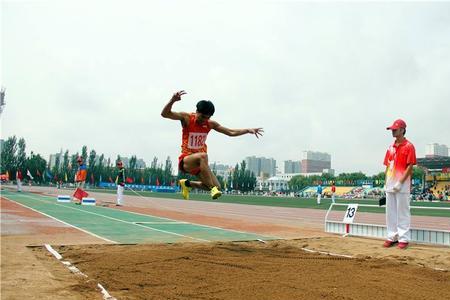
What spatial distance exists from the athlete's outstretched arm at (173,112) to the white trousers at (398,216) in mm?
5132

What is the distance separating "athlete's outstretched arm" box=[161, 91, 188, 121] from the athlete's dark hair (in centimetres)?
29

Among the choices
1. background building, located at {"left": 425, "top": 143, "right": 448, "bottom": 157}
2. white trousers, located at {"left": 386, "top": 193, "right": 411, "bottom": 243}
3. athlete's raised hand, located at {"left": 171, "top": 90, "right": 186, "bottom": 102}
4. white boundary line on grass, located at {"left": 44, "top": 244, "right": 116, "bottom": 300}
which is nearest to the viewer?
white boundary line on grass, located at {"left": 44, "top": 244, "right": 116, "bottom": 300}

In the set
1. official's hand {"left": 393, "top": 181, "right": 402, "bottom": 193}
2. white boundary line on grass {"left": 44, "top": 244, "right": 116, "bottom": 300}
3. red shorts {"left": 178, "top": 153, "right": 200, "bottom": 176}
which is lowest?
white boundary line on grass {"left": 44, "top": 244, "right": 116, "bottom": 300}

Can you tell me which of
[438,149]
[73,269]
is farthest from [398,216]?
[438,149]

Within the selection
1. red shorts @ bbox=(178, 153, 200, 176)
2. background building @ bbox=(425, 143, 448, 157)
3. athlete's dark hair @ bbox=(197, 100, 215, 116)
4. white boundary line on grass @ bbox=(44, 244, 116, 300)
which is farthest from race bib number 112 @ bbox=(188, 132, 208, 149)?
background building @ bbox=(425, 143, 448, 157)

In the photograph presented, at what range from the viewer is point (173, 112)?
7914mm

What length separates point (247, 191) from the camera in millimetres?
119312

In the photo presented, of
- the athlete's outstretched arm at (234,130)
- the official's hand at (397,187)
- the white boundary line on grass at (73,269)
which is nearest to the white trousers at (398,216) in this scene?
the official's hand at (397,187)

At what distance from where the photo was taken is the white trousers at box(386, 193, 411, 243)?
30.8ft

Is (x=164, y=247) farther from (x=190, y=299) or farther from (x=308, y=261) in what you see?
(x=190, y=299)

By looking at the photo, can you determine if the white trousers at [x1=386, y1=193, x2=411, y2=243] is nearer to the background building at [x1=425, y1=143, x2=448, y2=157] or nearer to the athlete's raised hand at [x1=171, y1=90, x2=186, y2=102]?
the athlete's raised hand at [x1=171, y1=90, x2=186, y2=102]

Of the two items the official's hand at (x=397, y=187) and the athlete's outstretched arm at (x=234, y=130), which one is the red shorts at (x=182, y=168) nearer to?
the athlete's outstretched arm at (x=234, y=130)

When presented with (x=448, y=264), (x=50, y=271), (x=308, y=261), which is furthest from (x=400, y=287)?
(x=50, y=271)

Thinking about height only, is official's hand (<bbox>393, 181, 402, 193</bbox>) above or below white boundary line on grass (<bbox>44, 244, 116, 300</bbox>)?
above
